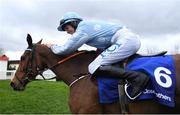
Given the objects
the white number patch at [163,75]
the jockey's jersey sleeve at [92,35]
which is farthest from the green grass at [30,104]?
the white number patch at [163,75]

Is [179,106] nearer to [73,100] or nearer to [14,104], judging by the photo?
[73,100]

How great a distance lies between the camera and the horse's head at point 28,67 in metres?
6.52

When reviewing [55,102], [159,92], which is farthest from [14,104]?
[159,92]

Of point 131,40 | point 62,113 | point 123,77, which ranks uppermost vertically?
point 131,40

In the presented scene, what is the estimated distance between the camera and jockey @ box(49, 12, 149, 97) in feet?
18.3

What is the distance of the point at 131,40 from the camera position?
584 cm

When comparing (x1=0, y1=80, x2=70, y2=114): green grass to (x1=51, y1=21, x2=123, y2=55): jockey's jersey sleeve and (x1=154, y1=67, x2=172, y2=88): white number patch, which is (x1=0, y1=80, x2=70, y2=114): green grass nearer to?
(x1=51, y1=21, x2=123, y2=55): jockey's jersey sleeve

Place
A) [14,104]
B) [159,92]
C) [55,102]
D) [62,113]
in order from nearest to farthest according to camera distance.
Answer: [159,92] < [62,113] < [14,104] < [55,102]

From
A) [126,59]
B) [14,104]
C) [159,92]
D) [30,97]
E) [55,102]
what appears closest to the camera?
[159,92]

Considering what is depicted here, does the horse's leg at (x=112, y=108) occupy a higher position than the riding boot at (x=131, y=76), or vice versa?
the riding boot at (x=131, y=76)

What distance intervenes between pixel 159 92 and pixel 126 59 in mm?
753

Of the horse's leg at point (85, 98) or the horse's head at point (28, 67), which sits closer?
the horse's leg at point (85, 98)

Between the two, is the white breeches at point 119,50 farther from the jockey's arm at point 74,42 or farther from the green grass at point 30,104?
the green grass at point 30,104

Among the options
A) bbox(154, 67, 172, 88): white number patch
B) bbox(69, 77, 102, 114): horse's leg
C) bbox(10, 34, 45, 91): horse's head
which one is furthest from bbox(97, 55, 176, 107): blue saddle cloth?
bbox(10, 34, 45, 91): horse's head
